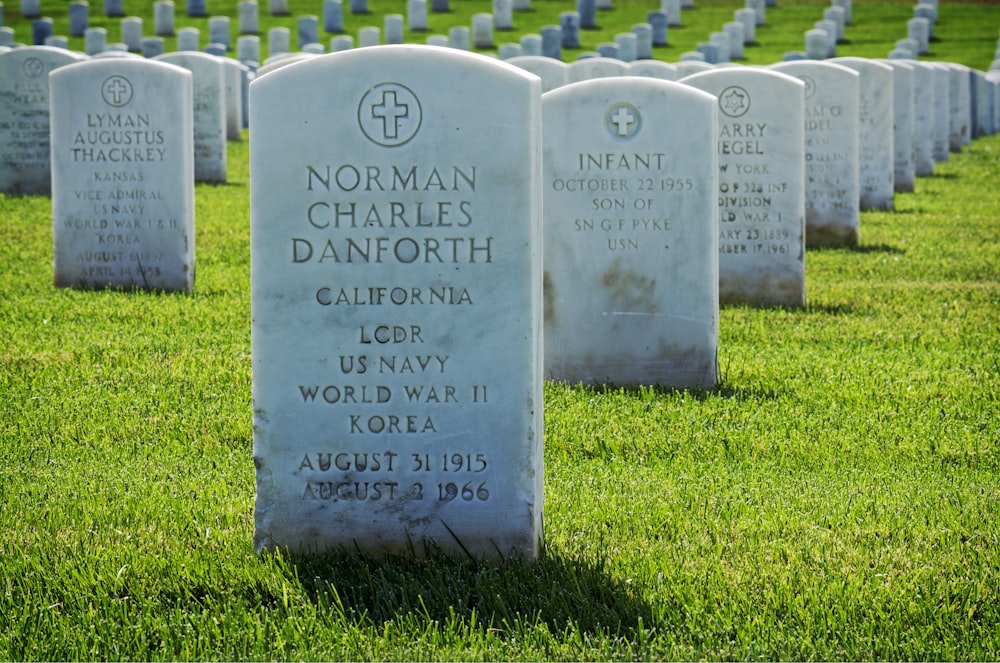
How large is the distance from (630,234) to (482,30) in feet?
109

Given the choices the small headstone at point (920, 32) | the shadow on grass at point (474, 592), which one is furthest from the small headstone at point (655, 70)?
the small headstone at point (920, 32)

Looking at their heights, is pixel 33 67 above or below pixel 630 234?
above

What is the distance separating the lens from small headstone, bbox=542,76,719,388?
638cm

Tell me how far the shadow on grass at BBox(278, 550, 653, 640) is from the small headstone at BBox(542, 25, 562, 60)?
3216cm

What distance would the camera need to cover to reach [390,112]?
13.2 ft

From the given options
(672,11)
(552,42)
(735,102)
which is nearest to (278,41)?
(552,42)

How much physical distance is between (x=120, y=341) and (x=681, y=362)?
9.43 ft

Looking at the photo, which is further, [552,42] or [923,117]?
[552,42]

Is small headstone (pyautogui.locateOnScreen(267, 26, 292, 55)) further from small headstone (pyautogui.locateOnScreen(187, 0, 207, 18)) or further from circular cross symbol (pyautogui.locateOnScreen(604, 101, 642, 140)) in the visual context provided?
circular cross symbol (pyautogui.locateOnScreen(604, 101, 642, 140))

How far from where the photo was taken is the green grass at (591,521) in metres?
3.53

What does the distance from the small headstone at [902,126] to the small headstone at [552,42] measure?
19.2 meters

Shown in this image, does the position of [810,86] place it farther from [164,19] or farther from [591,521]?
[164,19]

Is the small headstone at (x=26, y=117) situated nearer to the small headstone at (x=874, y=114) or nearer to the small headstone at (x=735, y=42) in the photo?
the small headstone at (x=874, y=114)

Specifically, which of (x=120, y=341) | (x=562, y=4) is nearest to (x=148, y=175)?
(x=120, y=341)
